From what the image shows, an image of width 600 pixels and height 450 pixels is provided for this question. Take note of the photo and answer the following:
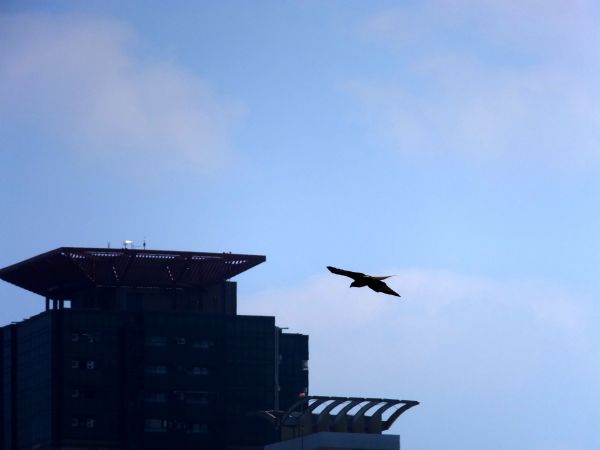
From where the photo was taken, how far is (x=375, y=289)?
185 feet

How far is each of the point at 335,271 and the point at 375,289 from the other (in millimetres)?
4046

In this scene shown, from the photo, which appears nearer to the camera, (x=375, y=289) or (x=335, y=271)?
(x=335, y=271)

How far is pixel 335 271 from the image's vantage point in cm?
5256
